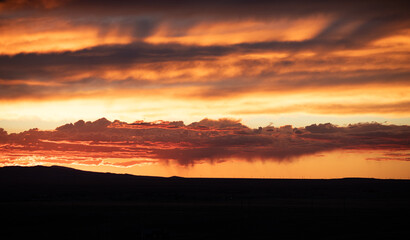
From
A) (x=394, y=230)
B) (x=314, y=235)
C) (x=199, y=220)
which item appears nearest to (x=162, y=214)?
(x=199, y=220)

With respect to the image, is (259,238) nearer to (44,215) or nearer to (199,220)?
(199,220)

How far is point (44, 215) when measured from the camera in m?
56.8

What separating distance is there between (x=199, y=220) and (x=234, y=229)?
26.9 feet

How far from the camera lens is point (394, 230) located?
137 feet

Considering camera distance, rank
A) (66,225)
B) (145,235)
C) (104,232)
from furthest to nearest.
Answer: (66,225) < (104,232) < (145,235)

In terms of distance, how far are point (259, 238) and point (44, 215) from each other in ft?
100

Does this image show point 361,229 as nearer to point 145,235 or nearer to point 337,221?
point 337,221

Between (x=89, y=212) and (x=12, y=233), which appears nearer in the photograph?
(x=12, y=233)

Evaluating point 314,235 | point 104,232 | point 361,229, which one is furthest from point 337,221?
point 104,232

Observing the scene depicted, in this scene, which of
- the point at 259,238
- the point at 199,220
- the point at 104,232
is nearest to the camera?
the point at 259,238

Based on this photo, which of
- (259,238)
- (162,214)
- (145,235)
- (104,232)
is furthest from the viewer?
(162,214)

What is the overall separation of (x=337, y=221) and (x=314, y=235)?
35.6 ft

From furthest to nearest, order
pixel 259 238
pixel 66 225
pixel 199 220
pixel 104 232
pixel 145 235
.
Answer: pixel 199 220 < pixel 66 225 < pixel 104 232 < pixel 259 238 < pixel 145 235

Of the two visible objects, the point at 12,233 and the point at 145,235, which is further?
the point at 12,233
